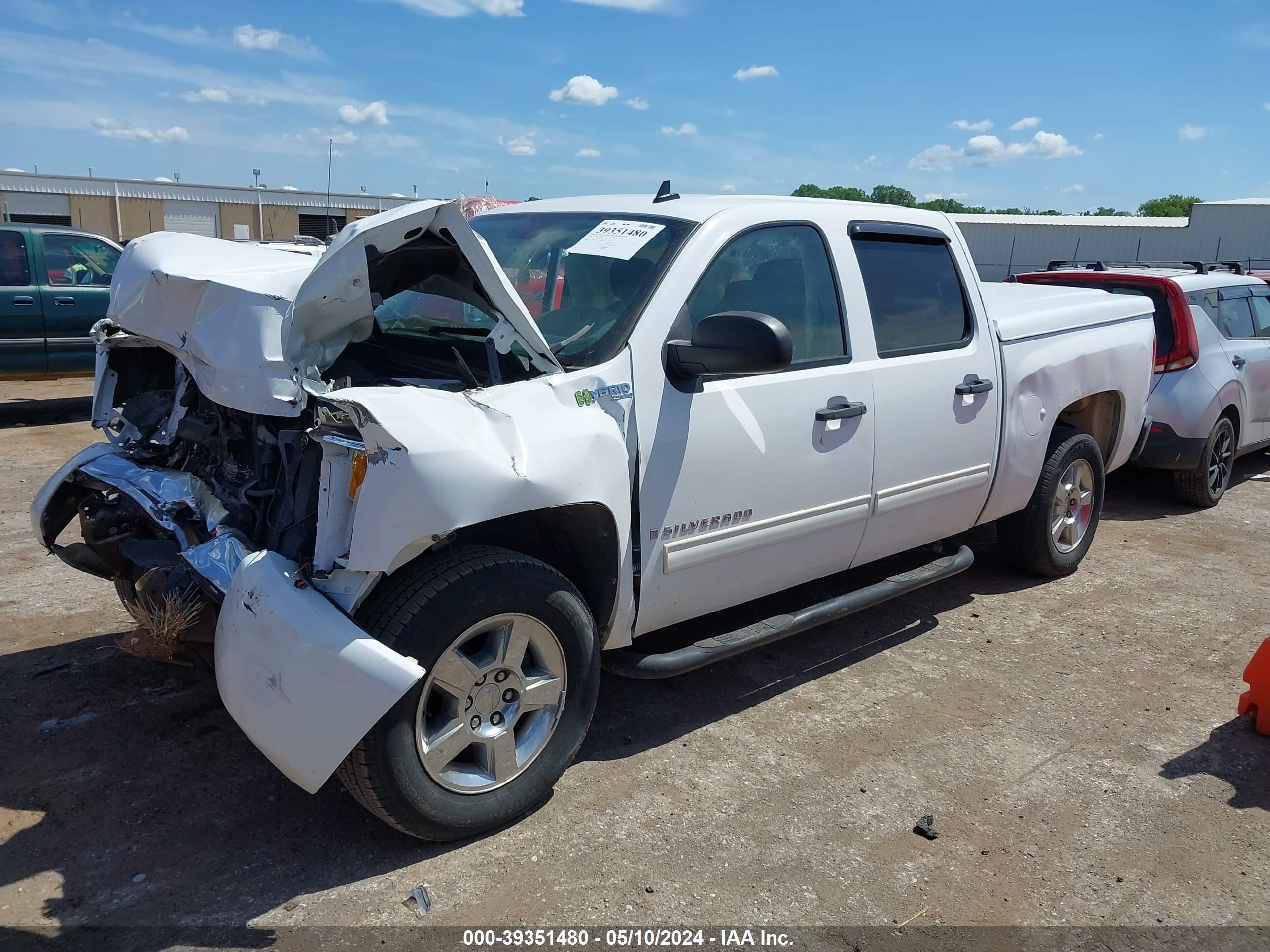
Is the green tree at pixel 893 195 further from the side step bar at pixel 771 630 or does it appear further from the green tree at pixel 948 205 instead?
the side step bar at pixel 771 630

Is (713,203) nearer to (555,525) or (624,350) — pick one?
(624,350)

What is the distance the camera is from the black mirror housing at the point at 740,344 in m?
3.13

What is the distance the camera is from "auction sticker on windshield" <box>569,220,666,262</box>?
3592mm

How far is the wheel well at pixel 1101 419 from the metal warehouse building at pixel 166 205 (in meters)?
31.7

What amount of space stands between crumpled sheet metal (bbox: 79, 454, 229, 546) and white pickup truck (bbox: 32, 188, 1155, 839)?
12 millimetres

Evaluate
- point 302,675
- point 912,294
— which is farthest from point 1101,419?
point 302,675

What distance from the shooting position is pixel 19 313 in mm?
9508

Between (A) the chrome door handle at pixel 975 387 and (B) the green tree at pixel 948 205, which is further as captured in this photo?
(B) the green tree at pixel 948 205

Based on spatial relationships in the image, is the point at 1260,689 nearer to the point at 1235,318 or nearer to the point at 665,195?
the point at 665,195

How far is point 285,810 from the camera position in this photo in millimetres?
3154

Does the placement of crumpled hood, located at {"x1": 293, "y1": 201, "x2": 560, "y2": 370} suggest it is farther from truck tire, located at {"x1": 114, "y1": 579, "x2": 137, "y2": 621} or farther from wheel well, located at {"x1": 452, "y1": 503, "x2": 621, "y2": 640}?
truck tire, located at {"x1": 114, "y1": 579, "x2": 137, "y2": 621}

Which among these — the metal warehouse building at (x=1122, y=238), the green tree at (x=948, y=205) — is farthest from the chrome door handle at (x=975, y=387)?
the green tree at (x=948, y=205)

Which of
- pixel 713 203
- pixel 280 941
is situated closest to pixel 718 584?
pixel 713 203

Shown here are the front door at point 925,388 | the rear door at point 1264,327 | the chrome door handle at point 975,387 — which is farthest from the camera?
the rear door at point 1264,327
